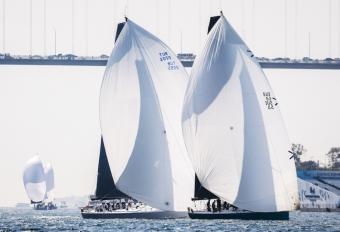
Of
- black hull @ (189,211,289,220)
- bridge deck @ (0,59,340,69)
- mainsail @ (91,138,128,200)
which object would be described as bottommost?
black hull @ (189,211,289,220)

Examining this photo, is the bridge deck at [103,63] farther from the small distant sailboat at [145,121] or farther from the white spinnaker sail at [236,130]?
the white spinnaker sail at [236,130]

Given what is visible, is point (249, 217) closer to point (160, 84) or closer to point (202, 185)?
point (202, 185)

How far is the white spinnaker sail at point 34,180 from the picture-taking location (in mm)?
153125

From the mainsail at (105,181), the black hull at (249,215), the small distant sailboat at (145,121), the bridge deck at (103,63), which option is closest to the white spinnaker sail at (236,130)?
the black hull at (249,215)

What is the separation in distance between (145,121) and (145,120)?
0.04 m

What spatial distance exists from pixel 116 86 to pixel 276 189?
9.28 meters

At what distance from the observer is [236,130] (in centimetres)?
6247

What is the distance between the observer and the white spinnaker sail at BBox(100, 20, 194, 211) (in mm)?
67062

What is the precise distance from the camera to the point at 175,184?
67875mm

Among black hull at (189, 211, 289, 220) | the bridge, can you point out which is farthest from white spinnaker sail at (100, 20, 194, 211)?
the bridge

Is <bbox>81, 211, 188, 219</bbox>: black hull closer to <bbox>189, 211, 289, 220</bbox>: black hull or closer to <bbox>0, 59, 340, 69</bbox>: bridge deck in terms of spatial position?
<bbox>189, 211, 289, 220</bbox>: black hull

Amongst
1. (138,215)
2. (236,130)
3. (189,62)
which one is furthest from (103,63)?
(236,130)

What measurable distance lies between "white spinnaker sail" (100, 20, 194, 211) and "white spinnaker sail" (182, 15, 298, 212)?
13.2ft

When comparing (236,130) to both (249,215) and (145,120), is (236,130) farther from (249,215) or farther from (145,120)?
(145,120)
